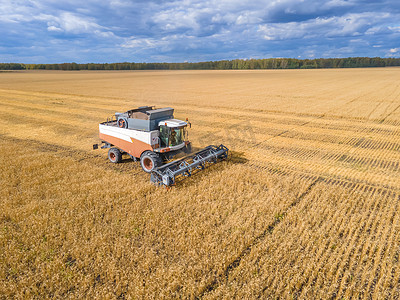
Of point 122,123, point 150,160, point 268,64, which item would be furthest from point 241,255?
point 268,64

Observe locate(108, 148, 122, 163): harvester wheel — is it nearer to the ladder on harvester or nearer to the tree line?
the ladder on harvester

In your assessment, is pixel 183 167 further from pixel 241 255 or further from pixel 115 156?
pixel 241 255

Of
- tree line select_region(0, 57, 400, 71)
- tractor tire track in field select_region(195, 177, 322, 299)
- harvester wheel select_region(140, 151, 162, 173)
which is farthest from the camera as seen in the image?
tree line select_region(0, 57, 400, 71)

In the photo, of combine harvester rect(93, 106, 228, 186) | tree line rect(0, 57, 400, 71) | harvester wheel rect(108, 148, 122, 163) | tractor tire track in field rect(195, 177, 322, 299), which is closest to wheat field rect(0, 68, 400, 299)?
tractor tire track in field rect(195, 177, 322, 299)

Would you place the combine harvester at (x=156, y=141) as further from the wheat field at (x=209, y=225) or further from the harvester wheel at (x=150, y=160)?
the wheat field at (x=209, y=225)

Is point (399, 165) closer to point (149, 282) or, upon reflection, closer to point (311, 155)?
point (311, 155)

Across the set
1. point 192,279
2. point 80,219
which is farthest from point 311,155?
point 80,219

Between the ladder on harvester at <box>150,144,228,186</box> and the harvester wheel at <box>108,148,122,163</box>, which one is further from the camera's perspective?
the harvester wheel at <box>108,148,122,163</box>

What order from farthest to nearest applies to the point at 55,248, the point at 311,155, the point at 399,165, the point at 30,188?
the point at 311,155 < the point at 399,165 < the point at 30,188 < the point at 55,248
